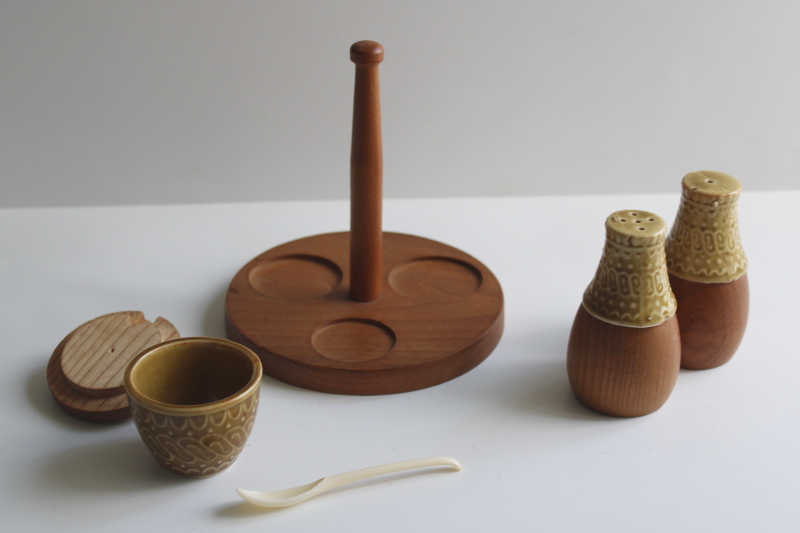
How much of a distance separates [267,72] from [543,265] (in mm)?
528

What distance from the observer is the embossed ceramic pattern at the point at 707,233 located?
71cm

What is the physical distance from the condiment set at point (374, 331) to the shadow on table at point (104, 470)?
1.2 inches

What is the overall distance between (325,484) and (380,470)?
0.05 m

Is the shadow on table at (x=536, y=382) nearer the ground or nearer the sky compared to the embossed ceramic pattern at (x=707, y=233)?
nearer the ground

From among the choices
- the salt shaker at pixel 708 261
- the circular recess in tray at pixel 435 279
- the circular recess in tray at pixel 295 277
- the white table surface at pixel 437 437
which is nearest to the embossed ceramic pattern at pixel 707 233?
the salt shaker at pixel 708 261

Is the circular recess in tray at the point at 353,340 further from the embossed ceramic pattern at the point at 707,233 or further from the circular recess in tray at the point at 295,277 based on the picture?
the embossed ceramic pattern at the point at 707,233

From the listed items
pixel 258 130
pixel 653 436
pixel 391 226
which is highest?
pixel 258 130

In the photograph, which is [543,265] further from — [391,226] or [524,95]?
[524,95]

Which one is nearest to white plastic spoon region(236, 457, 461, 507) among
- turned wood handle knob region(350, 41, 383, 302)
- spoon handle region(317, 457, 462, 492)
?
spoon handle region(317, 457, 462, 492)

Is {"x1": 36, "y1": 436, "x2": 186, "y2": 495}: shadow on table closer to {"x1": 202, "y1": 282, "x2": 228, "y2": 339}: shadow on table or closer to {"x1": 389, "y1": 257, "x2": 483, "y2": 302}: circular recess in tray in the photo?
{"x1": 202, "y1": 282, "x2": 228, "y2": 339}: shadow on table

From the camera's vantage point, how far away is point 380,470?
0.64m

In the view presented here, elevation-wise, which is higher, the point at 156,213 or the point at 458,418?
the point at 156,213

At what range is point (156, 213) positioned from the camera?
1.18 meters

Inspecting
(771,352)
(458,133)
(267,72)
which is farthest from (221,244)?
(771,352)
